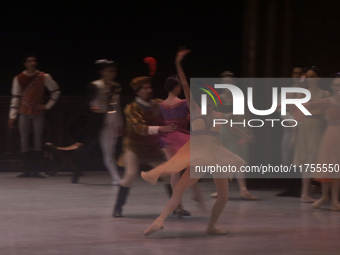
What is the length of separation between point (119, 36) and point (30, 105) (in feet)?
15.6

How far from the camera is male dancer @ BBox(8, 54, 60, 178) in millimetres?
10219

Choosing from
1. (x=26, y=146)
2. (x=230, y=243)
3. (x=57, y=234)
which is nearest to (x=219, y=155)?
(x=230, y=243)

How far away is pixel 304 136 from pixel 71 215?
133 inches

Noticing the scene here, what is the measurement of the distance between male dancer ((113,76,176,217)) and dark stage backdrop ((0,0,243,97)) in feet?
24.3

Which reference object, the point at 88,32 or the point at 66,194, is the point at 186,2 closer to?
the point at 88,32

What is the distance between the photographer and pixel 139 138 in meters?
6.88

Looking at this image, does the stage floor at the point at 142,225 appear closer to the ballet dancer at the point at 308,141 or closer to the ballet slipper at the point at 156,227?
the ballet slipper at the point at 156,227

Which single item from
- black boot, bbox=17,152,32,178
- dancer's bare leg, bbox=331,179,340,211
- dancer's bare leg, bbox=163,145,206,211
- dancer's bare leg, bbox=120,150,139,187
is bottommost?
black boot, bbox=17,152,32,178

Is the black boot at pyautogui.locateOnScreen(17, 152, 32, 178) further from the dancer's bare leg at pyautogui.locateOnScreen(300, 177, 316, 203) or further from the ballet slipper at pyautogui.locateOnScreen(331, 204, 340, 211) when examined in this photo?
the ballet slipper at pyautogui.locateOnScreen(331, 204, 340, 211)

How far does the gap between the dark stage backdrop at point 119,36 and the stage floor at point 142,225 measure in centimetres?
583

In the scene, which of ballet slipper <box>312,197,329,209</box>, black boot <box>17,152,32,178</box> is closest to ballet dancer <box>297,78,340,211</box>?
ballet slipper <box>312,197,329,209</box>

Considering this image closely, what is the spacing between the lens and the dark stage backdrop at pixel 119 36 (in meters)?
14.1

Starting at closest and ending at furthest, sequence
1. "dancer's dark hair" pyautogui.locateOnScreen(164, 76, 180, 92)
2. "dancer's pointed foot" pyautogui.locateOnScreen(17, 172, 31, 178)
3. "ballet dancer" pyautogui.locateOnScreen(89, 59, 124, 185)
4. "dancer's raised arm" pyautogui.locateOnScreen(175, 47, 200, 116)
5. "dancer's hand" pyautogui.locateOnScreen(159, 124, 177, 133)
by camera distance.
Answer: "dancer's raised arm" pyautogui.locateOnScreen(175, 47, 200, 116) → "dancer's hand" pyautogui.locateOnScreen(159, 124, 177, 133) → "dancer's dark hair" pyautogui.locateOnScreen(164, 76, 180, 92) → "ballet dancer" pyautogui.locateOnScreen(89, 59, 124, 185) → "dancer's pointed foot" pyautogui.locateOnScreen(17, 172, 31, 178)

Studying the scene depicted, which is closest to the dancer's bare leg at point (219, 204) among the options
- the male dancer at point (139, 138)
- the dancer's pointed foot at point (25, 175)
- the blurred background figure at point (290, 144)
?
the male dancer at point (139, 138)
